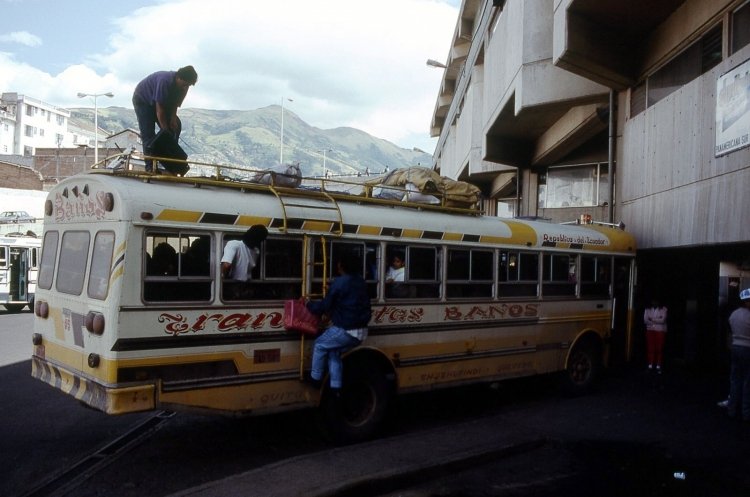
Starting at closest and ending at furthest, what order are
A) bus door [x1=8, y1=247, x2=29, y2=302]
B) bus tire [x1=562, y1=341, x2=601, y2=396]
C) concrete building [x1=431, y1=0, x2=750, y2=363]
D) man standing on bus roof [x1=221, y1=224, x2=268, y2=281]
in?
1. man standing on bus roof [x1=221, y1=224, x2=268, y2=281]
2. concrete building [x1=431, y1=0, x2=750, y2=363]
3. bus tire [x1=562, y1=341, x2=601, y2=396]
4. bus door [x1=8, y1=247, x2=29, y2=302]

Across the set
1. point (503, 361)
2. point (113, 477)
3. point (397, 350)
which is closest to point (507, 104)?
point (503, 361)

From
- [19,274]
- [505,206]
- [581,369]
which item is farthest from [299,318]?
[505,206]

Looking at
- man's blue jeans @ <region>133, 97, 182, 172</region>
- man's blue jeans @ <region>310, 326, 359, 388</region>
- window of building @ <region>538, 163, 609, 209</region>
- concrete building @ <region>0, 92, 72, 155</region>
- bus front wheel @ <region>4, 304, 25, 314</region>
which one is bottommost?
bus front wheel @ <region>4, 304, 25, 314</region>

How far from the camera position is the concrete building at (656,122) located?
976 centimetres

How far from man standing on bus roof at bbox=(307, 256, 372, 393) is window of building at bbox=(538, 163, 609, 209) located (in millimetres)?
14122

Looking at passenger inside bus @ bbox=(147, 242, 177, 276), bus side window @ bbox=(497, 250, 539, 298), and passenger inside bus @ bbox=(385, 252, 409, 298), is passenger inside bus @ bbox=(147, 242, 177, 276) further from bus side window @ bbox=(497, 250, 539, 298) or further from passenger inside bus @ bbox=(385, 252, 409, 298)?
bus side window @ bbox=(497, 250, 539, 298)

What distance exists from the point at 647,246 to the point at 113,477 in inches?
401

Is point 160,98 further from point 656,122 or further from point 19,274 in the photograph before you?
point 19,274

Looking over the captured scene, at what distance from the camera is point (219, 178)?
6.70 metres

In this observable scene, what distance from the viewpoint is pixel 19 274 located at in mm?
21969

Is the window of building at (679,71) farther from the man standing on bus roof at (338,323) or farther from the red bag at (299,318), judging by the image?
the red bag at (299,318)

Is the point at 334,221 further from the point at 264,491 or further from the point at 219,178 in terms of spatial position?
the point at 264,491

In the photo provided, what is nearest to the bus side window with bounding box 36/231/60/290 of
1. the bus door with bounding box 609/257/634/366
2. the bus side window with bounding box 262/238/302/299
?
the bus side window with bounding box 262/238/302/299

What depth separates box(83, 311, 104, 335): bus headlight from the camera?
5.63 metres
